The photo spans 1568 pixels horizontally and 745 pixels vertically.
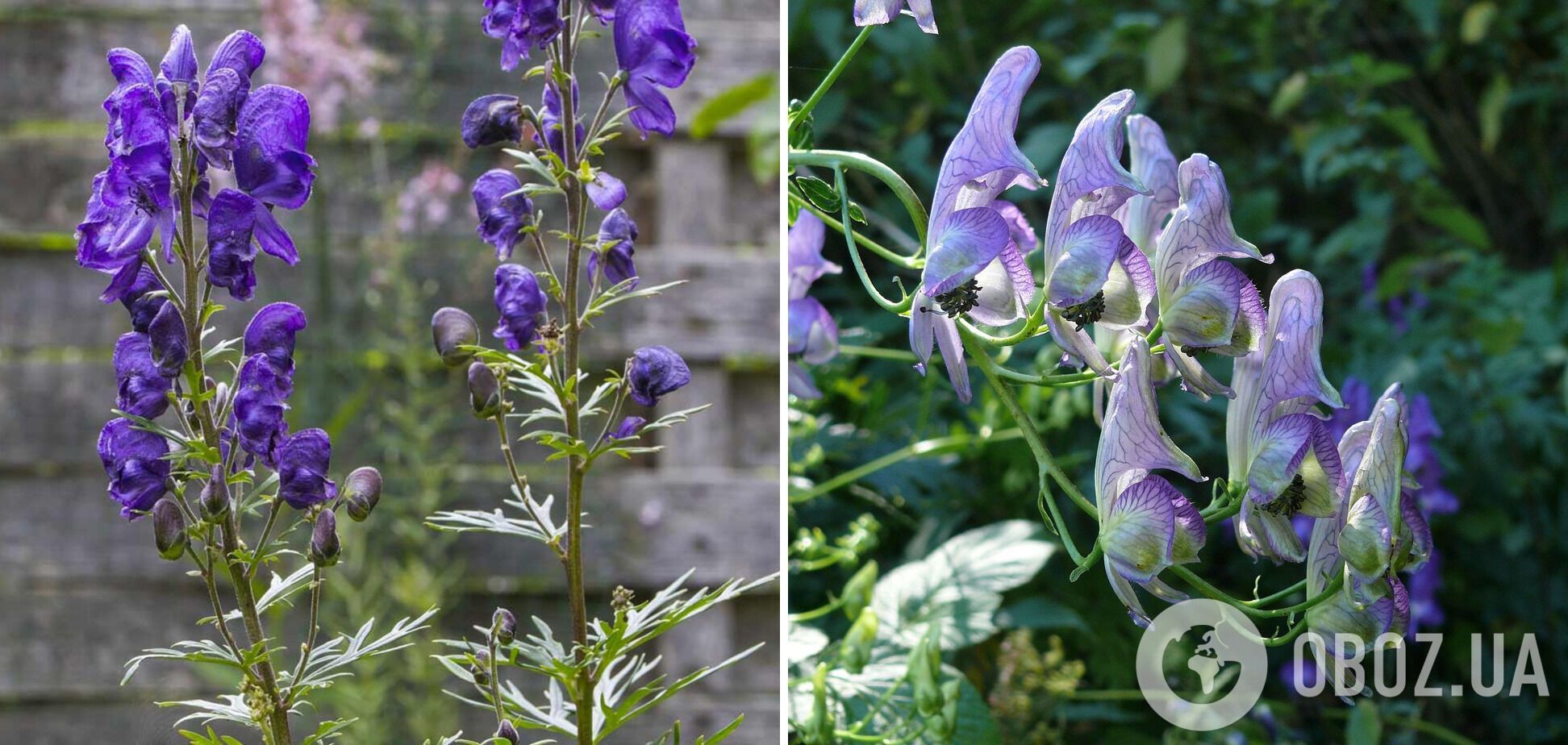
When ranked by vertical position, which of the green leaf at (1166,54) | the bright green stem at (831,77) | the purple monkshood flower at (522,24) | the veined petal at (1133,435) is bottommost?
the veined petal at (1133,435)

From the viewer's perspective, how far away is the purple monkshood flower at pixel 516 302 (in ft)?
1.14

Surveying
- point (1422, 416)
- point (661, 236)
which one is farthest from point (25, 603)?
point (1422, 416)

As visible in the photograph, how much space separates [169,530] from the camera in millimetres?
322

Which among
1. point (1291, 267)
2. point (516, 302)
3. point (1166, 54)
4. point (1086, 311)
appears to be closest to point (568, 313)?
point (516, 302)

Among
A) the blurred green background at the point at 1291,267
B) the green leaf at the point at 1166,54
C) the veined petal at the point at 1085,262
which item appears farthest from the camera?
the green leaf at the point at 1166,54

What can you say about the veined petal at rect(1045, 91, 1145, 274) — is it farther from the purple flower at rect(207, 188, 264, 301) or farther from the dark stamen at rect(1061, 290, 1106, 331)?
the purple flower at rect(207, 188, 264, 301)

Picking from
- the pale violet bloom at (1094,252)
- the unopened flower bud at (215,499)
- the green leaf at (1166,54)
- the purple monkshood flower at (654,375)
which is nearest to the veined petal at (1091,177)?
the pale violet bloom at (1094,252)

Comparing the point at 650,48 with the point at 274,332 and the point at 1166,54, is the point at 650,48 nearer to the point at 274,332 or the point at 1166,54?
the point at 274,332

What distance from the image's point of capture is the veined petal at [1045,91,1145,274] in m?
0.31

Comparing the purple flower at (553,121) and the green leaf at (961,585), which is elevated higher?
the purple flower at (553,121)

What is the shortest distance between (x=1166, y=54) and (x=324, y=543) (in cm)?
79

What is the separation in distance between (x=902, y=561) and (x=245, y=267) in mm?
470

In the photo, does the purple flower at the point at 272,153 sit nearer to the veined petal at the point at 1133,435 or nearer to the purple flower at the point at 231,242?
the purple flower at the point at 231,242

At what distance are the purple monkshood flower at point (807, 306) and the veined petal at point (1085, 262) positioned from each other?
0.55 ft
